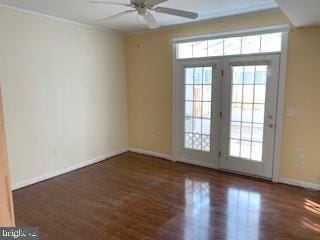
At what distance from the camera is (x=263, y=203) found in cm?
332

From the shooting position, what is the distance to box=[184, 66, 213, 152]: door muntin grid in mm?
4504

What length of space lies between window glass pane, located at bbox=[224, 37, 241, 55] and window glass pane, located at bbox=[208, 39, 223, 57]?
9 cm

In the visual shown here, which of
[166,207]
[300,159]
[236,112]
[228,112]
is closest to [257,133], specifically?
[236,112]

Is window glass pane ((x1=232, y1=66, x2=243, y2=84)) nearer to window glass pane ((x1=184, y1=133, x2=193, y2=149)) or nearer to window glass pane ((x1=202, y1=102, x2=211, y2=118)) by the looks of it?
window glass pane ((x1=202, y1=102, x2=211, y2=118))

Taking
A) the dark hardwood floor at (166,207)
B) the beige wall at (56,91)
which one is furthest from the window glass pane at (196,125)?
the beige wall at (56,91)

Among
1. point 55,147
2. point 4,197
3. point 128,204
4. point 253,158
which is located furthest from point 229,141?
point 4,197

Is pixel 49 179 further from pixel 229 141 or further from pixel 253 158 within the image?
pixel 253 158

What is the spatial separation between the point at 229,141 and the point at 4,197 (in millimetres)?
4027

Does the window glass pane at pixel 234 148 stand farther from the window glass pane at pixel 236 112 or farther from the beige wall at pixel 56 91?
the beige wall at pixel 56 91

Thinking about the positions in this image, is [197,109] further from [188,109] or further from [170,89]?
[170,89]

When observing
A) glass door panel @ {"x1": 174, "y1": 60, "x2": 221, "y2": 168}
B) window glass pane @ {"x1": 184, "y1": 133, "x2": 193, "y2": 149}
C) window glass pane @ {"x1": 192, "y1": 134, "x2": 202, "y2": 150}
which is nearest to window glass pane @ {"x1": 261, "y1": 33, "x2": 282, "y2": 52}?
glass door panel @ {"x1": 174, "y1": 60, "x2": 221, "y2": 168}

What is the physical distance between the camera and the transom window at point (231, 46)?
151 inches

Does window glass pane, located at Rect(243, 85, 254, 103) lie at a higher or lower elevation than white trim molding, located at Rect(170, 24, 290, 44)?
lower

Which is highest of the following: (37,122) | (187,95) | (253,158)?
(187,95)
